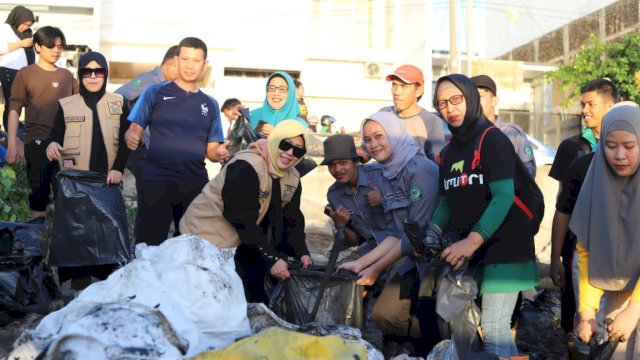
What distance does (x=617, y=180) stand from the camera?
3.90 meters

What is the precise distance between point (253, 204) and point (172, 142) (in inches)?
36.8

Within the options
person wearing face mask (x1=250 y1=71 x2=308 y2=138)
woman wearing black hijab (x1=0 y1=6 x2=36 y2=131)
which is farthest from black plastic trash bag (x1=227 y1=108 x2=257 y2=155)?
woman wearing black hijab (x1=0 y1=6 x2=36 y2=131)

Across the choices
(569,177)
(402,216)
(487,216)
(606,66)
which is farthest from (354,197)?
(606,66)

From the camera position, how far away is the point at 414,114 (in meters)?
5.95

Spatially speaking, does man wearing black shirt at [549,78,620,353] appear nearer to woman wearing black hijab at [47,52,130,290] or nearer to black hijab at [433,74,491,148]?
black hijab at [433,74,491,148]

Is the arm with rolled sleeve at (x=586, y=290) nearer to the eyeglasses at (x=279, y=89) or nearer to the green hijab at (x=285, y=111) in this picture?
the green hijab at (x=285, y=111)

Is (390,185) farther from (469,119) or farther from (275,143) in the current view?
(469,119)

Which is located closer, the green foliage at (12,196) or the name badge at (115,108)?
the name badge at (115,108)

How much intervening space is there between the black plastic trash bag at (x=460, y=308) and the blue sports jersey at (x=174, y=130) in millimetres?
1982

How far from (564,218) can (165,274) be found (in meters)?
2.83

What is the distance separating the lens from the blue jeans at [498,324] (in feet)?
14.1

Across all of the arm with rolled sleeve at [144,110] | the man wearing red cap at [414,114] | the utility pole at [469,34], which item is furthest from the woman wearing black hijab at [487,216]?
the utility pole at [469,34]

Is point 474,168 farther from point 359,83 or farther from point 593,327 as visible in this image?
point 359,83

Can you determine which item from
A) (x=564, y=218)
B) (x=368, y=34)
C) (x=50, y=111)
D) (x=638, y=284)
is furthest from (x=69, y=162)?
(x=368, y=34)
